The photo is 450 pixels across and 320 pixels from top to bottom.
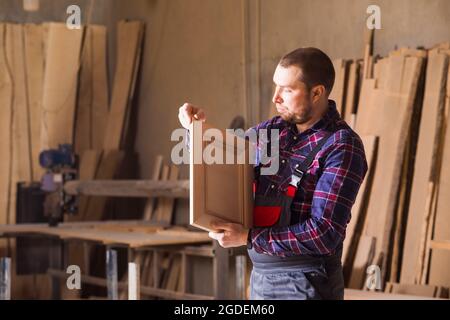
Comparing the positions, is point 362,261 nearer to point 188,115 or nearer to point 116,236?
point 116,236

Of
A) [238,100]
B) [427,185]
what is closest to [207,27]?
[238,100]

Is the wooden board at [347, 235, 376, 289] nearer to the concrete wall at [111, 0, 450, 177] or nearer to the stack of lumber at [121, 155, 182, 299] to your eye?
the concrete wall at [111, 0, 450, 177]

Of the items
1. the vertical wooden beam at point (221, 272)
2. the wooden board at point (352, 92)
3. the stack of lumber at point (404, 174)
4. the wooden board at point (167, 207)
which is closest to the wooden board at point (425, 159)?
the stack of lumber at point (404, 174)

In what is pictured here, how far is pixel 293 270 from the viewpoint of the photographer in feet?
7.74

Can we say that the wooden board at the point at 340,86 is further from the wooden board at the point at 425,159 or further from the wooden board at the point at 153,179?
the wooden board at the point at 153,179

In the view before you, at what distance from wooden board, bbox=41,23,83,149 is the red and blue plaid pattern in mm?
5378

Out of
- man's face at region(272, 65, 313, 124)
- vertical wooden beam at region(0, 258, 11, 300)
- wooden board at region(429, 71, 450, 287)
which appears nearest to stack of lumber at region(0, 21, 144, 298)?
vertical wooden beam at region(0, 258, 11, 300)

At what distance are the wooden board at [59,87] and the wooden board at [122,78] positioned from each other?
39 cm

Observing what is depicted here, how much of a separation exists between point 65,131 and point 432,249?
397 centimetres

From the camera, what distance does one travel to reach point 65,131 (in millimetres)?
7555

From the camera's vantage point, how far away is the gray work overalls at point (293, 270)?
234cm

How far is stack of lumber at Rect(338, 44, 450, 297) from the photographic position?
468cm
